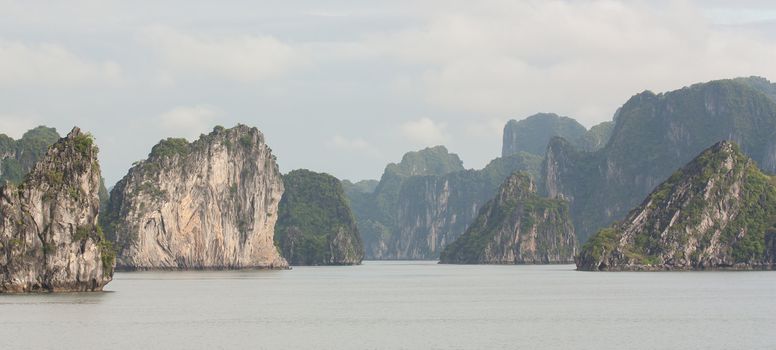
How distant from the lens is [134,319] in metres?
88.3

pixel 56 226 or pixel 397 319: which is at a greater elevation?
pixel 56 226

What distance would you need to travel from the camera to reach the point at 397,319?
90.1 m

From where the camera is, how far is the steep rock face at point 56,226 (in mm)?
103688

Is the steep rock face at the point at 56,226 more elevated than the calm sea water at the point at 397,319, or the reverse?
the steep rock face at the point at 56,226

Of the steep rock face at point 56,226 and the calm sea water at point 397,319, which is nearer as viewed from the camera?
the calm sea water at point 397,319

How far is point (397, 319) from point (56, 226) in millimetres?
33996

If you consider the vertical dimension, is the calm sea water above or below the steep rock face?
below

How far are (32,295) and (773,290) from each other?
238 feet

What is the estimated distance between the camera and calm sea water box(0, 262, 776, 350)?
234 ft

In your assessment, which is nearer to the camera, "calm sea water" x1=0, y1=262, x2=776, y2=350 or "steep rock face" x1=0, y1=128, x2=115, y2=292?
"calm sea water" x1=0, y1=262, x2=776, y2=350

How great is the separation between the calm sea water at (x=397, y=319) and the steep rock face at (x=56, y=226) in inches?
75.8

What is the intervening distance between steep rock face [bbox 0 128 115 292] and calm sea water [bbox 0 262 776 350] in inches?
75.8

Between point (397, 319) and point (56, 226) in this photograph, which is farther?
point (56, 226)

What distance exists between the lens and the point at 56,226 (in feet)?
349
